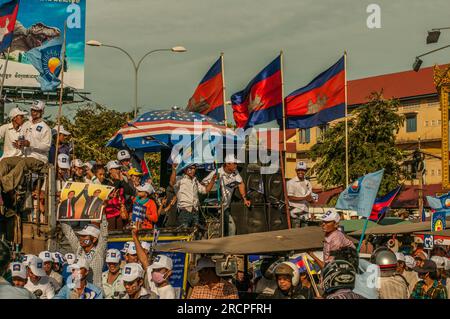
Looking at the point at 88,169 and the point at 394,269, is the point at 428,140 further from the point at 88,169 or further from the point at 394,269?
the point at 394,269

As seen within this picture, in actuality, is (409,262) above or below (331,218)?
below

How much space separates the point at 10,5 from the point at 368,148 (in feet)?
104

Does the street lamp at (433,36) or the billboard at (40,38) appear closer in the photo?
the street lamp at (433,36)

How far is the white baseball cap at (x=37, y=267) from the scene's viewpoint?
428 inches

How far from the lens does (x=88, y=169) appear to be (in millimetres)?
15719

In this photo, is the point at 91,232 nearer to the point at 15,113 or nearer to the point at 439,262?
the point at 15,113

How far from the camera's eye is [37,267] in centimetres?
1096

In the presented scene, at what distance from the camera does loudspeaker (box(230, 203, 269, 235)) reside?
15250 mm

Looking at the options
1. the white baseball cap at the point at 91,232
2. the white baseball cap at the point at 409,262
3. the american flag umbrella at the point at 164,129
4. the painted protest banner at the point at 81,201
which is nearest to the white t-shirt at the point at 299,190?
the american flag umbrella at the point at 164,129

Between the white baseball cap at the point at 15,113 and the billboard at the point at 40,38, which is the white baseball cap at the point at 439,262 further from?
the billboard at the point at 40,38

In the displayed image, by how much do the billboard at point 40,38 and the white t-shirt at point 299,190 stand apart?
3593 cm

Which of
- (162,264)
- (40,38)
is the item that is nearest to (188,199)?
(162,264)

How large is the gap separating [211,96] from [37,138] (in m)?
4.59
